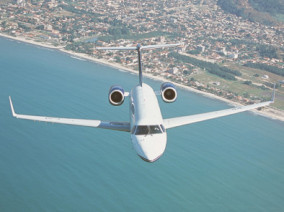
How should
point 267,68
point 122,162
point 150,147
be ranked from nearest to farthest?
point 150,147, point 122,162, point 267,68

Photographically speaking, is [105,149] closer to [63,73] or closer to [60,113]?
[60,113]

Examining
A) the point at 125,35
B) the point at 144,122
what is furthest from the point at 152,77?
the point at 144,122

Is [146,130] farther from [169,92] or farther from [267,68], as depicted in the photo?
[267,68]

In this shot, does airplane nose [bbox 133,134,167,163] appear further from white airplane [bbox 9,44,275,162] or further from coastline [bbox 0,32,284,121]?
coastline [bbox 0,32,284,121]

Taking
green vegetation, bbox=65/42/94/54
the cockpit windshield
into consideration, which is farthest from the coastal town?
the cockpit windshield

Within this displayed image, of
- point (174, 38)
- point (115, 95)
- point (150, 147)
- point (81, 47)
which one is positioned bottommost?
point (174, 38)

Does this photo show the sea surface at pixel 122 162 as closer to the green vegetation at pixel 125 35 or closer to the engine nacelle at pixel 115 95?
the engine nacelle at pixel 115 95
